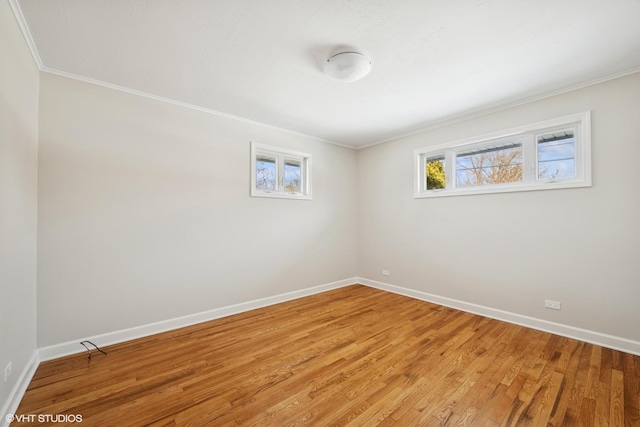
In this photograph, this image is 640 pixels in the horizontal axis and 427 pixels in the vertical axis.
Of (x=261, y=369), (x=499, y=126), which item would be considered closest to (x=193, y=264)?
(x=261, y=369)

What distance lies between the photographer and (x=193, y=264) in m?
3.10

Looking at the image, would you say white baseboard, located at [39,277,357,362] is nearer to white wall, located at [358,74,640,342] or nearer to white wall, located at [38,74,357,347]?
white wall, located at [38,74,357,347]

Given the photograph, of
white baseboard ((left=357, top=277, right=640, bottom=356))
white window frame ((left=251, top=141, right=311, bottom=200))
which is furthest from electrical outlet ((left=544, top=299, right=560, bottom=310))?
white window frame ((left=251, top=141, right=311, bottom=200))

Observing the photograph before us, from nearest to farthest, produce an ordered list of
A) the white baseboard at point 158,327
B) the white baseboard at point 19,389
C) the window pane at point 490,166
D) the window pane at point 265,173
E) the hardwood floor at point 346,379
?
the white baseboard at point 19,389
the hardwood floor at point 346,379
the white baseboard at point 158,327
the window pane at point 490,166
the window pane at point 265,173

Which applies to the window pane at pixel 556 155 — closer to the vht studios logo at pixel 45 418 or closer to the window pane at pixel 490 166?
the window pane at pixel 490 166

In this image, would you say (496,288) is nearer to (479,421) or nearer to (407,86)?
(479,421)

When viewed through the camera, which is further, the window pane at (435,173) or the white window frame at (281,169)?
the window pane at (435,173)

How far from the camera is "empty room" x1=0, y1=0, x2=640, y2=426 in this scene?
1739 millimetres

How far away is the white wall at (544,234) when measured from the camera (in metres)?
2.45

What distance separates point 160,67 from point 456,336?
3.92 metres

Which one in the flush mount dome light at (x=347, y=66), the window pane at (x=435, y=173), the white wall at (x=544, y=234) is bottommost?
the white wall at (x=544, y=234)

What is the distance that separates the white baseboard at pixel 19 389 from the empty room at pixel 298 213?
1.2 inches

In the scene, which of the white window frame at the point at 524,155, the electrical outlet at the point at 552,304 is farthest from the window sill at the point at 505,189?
the electrical outlet at the point at 552,304

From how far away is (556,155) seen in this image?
2.91 m
